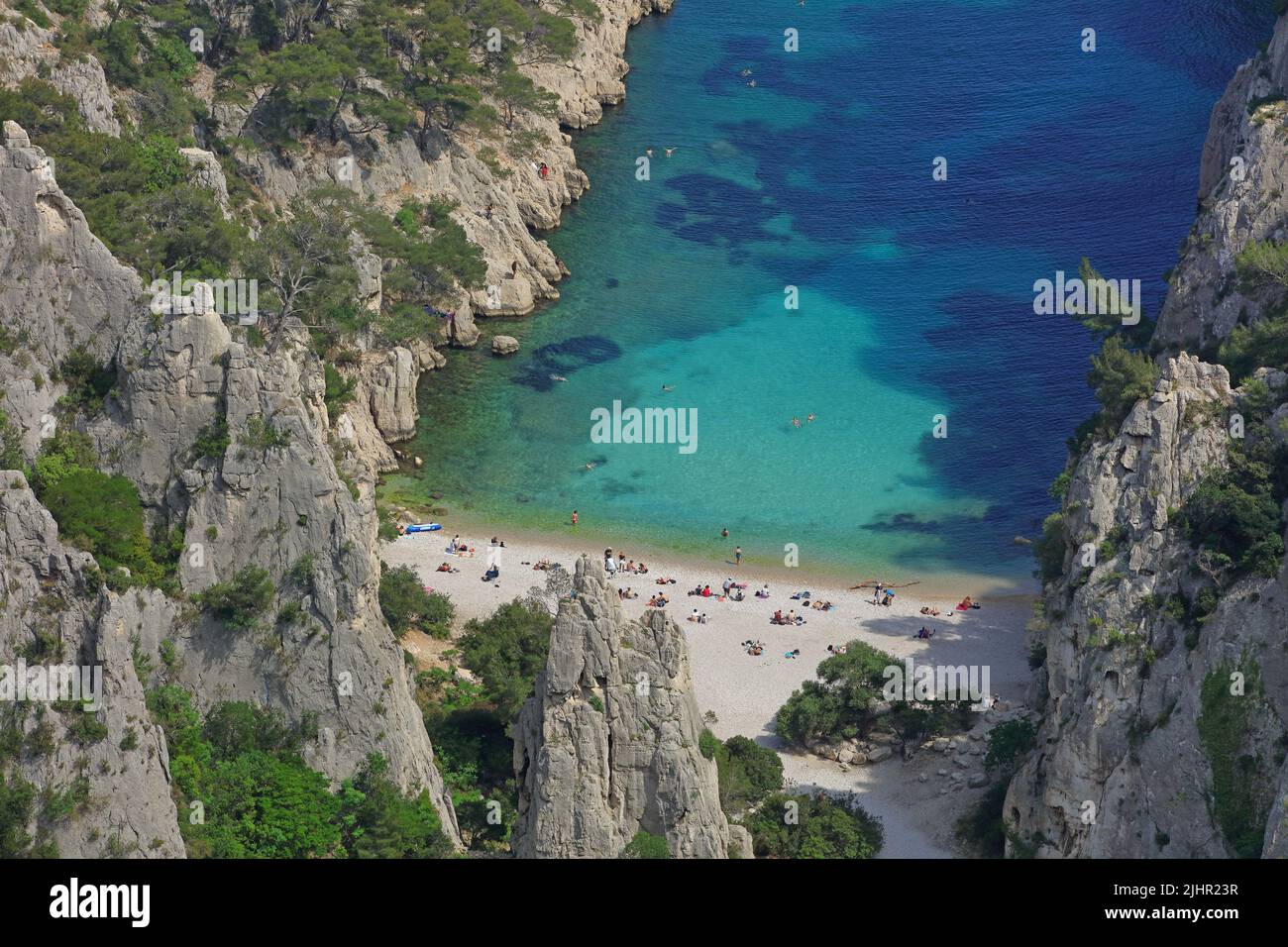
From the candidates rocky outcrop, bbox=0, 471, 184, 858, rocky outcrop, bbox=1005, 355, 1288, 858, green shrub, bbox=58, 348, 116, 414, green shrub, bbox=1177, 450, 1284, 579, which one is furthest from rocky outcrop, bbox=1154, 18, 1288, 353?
rocky outcrop, bbox=0, 471, 184, 858

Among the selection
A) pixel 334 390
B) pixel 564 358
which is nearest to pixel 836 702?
pixel 334 390

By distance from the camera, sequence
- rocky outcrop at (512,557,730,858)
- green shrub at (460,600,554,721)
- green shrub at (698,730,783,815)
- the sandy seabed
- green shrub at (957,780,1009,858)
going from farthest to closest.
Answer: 1. the sandy seabed
2. green shrub at (460,600,554,721)
3. green shrub at (957,780,1009,858)
4. green shrub at (698,730,783,815)
5. rocky outcrop at (512,557,730,858)

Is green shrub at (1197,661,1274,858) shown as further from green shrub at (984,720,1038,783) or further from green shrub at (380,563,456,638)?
green shrub at (380,563,456,638)

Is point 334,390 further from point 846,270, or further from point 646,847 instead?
point 846,270

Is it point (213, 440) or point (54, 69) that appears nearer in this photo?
point (213, 440)

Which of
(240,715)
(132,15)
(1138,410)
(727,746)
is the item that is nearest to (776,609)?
(727,746)

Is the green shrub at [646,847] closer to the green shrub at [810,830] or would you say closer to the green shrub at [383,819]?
the green shrub at [383,819]
